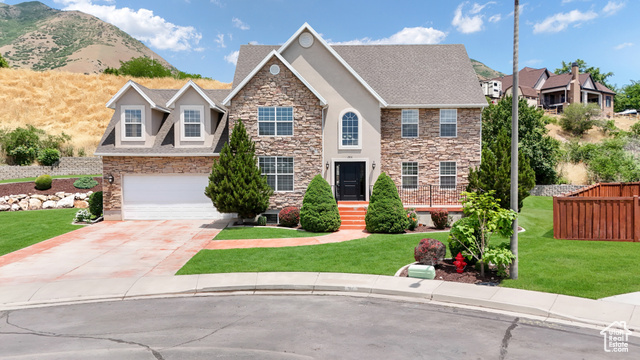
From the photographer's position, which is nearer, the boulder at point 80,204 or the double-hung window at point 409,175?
the double-hung window at point 409,175

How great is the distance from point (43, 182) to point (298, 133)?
19702mm

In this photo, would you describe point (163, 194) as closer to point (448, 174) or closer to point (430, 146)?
point (430, 146)

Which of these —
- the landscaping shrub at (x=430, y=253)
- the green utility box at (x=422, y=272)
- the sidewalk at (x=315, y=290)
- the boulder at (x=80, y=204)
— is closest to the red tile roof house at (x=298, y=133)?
the boulder at (x=80, y=204)

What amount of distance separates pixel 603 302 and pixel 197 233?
1529cm

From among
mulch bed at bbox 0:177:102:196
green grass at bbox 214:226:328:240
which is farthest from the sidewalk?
mulch bed at bbox 0:177:102:196

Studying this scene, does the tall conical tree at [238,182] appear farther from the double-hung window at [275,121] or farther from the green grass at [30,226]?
the green grass at [30,226]

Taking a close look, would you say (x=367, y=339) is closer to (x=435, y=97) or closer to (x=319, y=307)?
(x=319, y=307)

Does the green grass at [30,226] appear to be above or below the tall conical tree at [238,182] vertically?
below

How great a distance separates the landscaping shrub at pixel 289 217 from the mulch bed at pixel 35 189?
17.2 meters

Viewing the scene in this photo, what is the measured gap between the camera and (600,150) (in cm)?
3597

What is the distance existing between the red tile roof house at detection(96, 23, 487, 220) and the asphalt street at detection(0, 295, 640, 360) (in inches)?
511

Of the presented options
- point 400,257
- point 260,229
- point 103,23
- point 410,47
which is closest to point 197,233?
point 260,229

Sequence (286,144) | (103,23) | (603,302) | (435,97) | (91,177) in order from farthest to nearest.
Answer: (103,23) < (91,177) < (435,97) < (286,144) < (603,302)

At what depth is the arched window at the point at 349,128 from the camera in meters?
22.9
